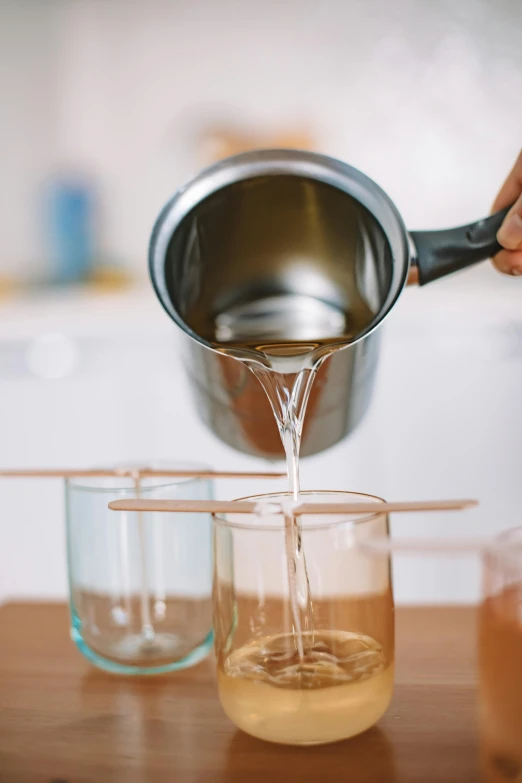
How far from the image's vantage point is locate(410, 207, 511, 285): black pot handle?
62 centimetres

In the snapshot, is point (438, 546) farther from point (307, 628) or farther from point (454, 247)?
point (454, 247)

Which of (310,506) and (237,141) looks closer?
(310,506)

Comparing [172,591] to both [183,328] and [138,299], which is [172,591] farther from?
[138,299]

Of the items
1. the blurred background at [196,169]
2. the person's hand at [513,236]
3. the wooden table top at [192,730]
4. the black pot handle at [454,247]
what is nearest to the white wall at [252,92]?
the blurred background at [196,169]

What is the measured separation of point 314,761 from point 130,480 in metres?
0.26

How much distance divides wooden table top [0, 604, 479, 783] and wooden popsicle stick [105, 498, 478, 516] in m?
0.13

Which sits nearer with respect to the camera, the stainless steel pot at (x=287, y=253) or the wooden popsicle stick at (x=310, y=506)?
the wooden popsicle stick at (x=310, y=506)

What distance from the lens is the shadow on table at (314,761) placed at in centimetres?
45

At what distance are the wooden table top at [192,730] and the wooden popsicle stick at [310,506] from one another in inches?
5.3

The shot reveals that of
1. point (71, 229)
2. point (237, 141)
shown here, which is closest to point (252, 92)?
point (237, 141)

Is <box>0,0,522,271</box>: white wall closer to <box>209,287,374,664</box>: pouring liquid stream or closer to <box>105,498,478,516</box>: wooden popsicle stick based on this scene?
<box>209,287,374,664</box>: pouring liquid stream

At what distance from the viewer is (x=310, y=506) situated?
469 millimetres

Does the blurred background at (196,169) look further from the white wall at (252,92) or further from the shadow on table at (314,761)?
the shadow on table at (314,761)

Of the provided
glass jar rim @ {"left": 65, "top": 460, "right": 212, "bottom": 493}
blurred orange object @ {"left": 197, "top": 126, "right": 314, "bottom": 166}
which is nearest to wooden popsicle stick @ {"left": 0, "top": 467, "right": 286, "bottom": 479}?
glass jar rim @ {"left": 65, "top": 460, "right": 212, "bottom": 493}
